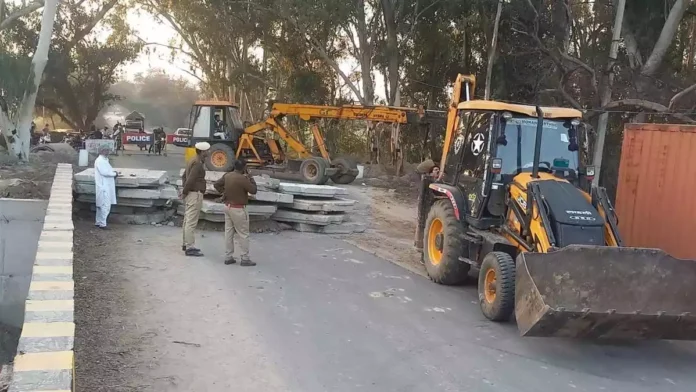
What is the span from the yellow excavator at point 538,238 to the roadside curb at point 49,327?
3.94 m

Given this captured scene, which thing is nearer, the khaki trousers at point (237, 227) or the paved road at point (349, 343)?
the paved road at point (349, 343)

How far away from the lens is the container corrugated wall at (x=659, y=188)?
816 centimetres

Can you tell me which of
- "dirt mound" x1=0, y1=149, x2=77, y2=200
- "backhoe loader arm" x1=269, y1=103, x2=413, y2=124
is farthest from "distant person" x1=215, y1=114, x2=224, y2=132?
"dirt mound" x1=0, y1=149, x2=77, y2=200

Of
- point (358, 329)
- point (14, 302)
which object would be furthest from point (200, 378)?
point (14, 302)

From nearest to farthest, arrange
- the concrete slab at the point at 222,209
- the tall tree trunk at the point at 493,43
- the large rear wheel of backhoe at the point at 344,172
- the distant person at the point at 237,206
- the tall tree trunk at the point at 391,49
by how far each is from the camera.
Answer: the distant person at the point at 237,206
the concrete slab at the point at 222,209
the tall tree trunk at the point at 493,43
the large rear wheel of backhoe at the point at 344,172
the tall tree trunk at the point at 391,49

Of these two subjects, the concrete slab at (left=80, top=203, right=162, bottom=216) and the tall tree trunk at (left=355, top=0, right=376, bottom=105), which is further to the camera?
the tall tree trunk at (left=355, top=0, right=376, bottom=105)

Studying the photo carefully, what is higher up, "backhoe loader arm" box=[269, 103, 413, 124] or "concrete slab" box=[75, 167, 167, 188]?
"backhoe loader arm" box=[269, 103, 413, 124]

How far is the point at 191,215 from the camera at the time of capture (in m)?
9.75

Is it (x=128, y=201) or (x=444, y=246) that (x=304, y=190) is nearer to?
(x=128, y=201)

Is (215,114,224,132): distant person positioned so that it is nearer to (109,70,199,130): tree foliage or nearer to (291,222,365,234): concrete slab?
(291,222,365,234): concrete slab

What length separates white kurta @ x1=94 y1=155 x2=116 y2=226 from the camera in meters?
11.3

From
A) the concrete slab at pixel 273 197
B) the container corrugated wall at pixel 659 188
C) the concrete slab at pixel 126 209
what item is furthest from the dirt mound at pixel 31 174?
the container corrugated wall at pixel 659 188

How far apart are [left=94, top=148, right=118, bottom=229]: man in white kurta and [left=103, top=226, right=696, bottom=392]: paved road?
2.62 meters

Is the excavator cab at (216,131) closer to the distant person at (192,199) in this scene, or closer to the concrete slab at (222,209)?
the concrete slab at (222,209)
